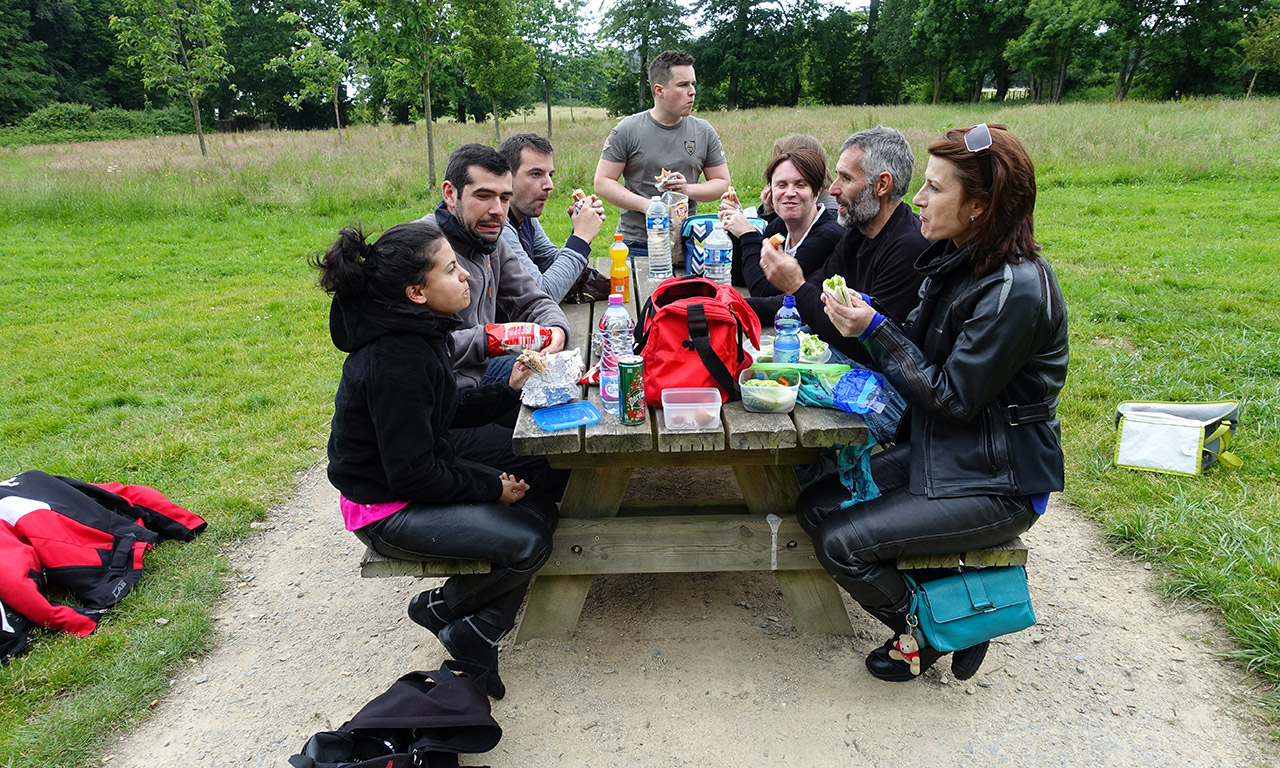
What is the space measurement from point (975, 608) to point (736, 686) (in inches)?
35.2

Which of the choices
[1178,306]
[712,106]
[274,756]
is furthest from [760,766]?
[712,106]

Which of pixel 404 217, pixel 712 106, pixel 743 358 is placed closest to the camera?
pixel 743 358

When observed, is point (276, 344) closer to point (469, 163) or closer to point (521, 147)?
point (521, 147)

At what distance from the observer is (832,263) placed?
352 cm

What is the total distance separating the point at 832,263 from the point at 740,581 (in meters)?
1.55

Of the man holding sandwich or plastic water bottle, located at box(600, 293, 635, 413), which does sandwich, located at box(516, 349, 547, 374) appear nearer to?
plastic water bottle, located at box(600, 293, 635, 413)

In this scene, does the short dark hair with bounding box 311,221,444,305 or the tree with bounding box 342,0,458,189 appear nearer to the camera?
the short dark hair with bounding box 311,221,444,305

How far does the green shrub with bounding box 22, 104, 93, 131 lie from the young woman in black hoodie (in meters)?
40.8

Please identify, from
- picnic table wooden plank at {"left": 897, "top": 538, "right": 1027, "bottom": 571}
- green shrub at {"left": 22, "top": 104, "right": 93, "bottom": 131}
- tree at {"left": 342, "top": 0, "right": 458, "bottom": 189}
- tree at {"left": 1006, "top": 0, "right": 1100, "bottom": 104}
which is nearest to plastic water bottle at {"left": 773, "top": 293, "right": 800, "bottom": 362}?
picnic table wooden plank at {"left": 897, "top": 538, "right": 1027, "bottom": 571}

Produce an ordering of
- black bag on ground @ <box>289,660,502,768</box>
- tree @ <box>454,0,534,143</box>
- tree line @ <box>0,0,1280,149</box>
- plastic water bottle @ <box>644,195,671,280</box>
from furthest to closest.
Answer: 1. tree line @ <box>0,0,1280,149</box>
2. tree @ <box>454,0,534,143</box>
3. plastic water bottle @ <box>644,195,671,280</box>
4. black bag on ground @ <box>289,660,502,768</box>

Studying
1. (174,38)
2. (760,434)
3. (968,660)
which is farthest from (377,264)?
(174,38)

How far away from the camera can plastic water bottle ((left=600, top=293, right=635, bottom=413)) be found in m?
2.58

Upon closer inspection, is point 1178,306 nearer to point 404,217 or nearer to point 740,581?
point 740,581

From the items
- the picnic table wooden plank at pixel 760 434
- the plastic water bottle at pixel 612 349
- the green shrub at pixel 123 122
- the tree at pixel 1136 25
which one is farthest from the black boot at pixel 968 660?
the green shrub at pixel 123 122
